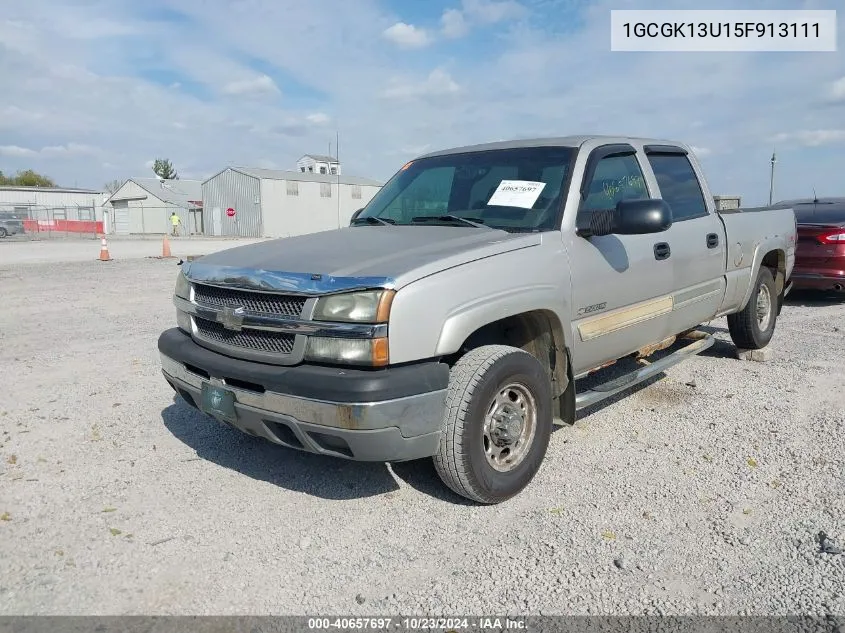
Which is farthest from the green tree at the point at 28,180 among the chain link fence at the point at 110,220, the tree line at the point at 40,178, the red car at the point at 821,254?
the red car at the point at 821,254

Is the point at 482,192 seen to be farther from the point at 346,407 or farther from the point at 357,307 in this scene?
the point at 346,407

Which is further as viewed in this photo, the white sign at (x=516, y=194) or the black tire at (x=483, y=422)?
the white sign at (x=516, y=194)

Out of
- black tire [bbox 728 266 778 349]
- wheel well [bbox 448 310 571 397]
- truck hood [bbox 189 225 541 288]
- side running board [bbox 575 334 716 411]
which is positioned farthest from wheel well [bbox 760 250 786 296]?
truck hood [bbox 189 225 541 288]

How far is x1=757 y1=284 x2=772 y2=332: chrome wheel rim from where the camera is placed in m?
6.37

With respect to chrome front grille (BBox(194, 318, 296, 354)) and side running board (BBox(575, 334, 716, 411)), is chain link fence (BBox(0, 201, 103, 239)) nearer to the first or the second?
chrome front grille (BBox(194, 318, 296, 354))

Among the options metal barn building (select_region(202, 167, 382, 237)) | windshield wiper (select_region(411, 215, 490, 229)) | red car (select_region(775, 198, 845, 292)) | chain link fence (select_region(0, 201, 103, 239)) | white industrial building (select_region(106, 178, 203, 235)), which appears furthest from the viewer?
white industrial building (select_region(106, 178, 203, 235))

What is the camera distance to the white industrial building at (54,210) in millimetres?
42562

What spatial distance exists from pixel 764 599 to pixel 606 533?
72cm

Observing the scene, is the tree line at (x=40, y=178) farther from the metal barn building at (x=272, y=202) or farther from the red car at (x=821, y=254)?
the red car at (x=821, y=254)

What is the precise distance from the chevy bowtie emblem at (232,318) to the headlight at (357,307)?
505 millimetres

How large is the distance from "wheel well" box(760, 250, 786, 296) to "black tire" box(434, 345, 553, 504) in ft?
13.2

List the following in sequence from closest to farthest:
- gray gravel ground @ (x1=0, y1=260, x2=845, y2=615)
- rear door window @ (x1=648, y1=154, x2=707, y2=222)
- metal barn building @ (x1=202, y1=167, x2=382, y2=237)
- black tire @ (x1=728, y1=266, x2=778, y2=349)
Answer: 1. gray gravel ground @ (x1=0, y1=260, x2=845, y2=615)
2. rear door window @ (x1=648, y1=154, x2=707, y2=222)
3. black tire @ (x1=728, y1=266, x2=778, y2=349)
4. metal barn building @ (x1=202, y1=167, x2=382, y2=237)

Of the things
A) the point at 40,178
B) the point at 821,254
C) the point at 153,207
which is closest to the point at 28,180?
the point at 40,178

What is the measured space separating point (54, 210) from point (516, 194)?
5252cm
